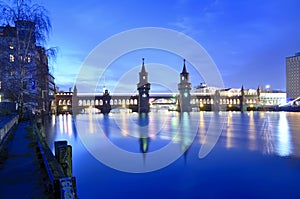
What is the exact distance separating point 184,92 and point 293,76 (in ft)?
314

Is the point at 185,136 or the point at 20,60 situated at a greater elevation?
the point at 20,60

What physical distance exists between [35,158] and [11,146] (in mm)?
2748

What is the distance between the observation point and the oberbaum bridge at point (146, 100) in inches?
4129

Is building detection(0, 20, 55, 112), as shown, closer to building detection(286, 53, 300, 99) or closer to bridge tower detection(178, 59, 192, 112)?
bridge tower detection(178, 59, 192, 112)

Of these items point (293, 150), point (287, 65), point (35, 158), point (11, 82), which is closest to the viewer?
point (35, 158)

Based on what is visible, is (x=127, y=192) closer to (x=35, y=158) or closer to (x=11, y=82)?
(x=35, y=158)

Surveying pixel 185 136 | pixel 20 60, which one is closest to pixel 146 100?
pixel 185 136

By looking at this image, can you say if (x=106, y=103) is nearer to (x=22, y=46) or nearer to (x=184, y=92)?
(x=184, y=92)

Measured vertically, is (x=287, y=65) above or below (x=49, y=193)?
above

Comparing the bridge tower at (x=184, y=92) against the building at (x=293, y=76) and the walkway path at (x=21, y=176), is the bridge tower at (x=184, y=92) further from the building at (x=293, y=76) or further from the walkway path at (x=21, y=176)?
the walkway path at (x=21, y=176)

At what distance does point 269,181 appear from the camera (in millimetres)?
10906

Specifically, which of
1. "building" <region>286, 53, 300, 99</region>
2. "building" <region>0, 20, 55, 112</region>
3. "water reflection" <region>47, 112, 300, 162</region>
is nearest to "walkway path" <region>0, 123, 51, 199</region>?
"water reflection" <region>47, 112, 300, 162</region>

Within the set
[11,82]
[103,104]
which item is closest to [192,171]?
[11,82]

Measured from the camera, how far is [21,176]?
6.26m
